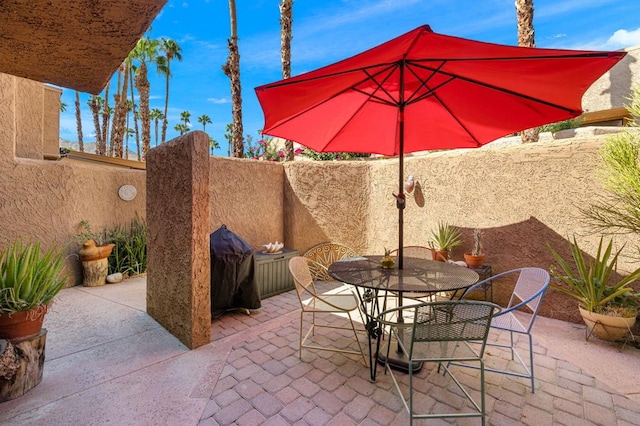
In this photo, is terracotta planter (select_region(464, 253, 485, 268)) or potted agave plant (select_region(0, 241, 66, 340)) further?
terracotta planter (select_region(464, 253, 485, 268))

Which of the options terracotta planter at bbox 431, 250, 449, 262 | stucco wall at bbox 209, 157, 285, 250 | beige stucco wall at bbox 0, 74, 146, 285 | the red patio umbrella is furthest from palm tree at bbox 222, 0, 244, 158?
terracotta planter at bbox 431, 250, 449, 262

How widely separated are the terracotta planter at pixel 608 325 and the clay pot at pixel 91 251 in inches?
284

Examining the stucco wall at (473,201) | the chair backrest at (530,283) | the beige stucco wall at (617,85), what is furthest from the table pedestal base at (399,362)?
the beige stucco wall at (617,85)

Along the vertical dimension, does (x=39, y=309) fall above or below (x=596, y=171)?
below

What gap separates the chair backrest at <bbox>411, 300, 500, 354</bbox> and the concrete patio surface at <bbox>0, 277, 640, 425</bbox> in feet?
2.24

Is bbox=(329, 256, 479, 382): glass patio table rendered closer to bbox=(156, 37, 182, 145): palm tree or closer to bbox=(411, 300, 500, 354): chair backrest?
bbox=(411, 300, 500, 354): chair backrest

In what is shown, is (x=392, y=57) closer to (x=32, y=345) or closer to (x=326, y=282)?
(x=32, y=345)

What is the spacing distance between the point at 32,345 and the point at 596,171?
607cm

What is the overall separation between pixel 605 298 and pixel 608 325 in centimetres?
29

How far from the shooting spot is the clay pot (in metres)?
5.20

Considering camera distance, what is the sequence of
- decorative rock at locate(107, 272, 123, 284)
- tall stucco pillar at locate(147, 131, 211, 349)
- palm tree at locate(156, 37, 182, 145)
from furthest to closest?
1. palm tree at locate(156, 37, 182, 145)
2. decorative rock at locate(107, 272, 123, 284)
3. tall stucco pillar at locate(147, 131, 211, 349)

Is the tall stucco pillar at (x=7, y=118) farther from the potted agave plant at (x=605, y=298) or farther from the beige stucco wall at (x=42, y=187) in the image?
the potted agave plant at (x=605, y=298)

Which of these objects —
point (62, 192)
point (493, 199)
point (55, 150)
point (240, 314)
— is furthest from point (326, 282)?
point (55, 150)

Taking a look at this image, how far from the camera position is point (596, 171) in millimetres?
3625
